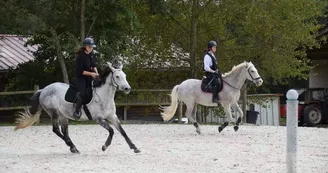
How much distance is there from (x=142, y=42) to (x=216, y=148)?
10522 millimetres

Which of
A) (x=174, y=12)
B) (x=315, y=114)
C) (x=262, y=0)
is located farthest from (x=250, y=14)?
(x=315, y=114)

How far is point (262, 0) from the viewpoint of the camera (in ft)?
66.4

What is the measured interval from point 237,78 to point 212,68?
26.6 inches

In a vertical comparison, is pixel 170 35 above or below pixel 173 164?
above

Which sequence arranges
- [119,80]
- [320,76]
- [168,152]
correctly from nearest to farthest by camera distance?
[119,80], [168,152], [320,76]

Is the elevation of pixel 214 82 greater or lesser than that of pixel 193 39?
lesser

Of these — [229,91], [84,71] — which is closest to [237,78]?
[229,91]

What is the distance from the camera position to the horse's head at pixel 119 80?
10984mm

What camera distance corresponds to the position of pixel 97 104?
443 inches

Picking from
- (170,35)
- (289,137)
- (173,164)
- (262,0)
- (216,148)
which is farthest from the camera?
(170,35)

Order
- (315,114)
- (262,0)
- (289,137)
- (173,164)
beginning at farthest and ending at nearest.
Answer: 1. (315,114)
2. (262,0)
3. (173,164)
4. (289,137)

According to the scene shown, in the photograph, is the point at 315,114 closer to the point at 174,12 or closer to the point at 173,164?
the point at 174,12

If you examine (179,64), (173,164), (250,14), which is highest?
(250,14)

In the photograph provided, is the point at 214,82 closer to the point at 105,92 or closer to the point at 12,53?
the point at 105,92
